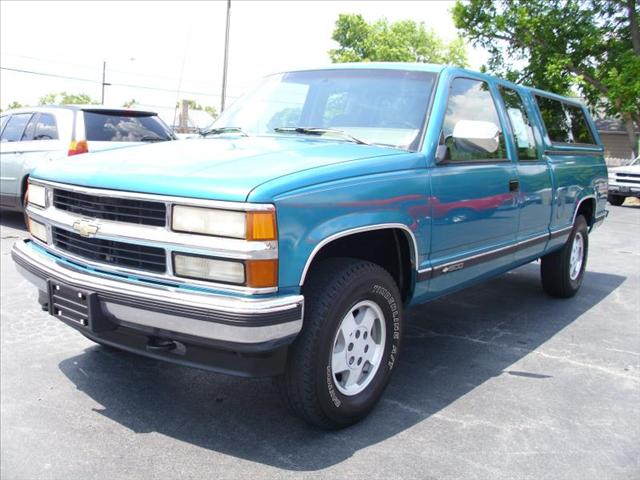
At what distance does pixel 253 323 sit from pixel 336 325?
53 centimetres

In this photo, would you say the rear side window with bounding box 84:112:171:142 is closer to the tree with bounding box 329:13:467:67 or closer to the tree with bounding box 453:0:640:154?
the tree with bounding box 453:0:640:154

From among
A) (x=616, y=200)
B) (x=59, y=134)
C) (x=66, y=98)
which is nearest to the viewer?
(x=59, y=134)

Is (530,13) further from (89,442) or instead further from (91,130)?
(89,442)

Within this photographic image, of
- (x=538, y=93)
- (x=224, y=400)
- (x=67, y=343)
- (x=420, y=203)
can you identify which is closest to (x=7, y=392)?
(x=67, y=343)

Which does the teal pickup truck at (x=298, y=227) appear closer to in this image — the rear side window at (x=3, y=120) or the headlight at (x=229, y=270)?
the headlight at (x=229, y=270)

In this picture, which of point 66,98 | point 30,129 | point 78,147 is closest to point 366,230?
point 78,147

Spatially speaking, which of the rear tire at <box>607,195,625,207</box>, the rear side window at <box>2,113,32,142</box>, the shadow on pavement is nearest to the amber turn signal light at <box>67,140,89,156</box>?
the rear side window at <box>2,113,32,142</box>

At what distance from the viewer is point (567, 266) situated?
587 centimetres

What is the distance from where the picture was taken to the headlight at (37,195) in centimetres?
341

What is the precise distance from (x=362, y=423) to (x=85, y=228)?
5.59 ft

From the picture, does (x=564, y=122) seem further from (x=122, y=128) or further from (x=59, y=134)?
(x=59, y=134)

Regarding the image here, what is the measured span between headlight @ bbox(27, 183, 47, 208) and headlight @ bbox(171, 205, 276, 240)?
1.16m

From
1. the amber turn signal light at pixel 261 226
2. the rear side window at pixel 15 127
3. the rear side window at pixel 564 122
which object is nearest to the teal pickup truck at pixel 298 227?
the amber turn signal light at pixel 261 226

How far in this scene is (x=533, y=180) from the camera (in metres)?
4.76
